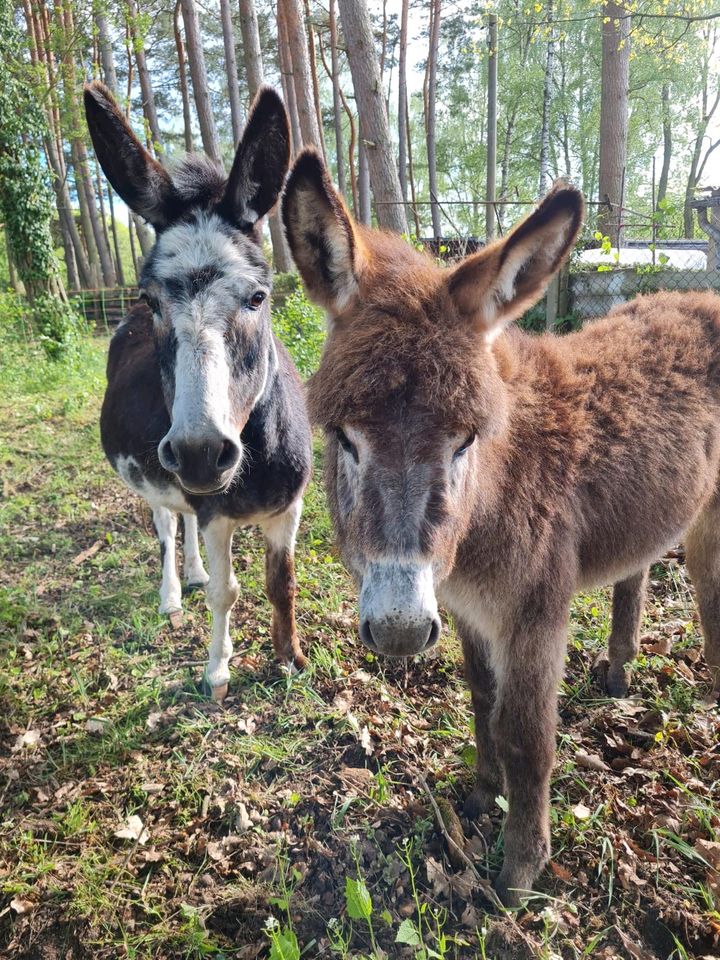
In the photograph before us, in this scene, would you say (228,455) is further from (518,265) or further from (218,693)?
(218,693)

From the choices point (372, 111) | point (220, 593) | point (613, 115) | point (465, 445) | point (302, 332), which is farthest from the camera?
point (613, 115)

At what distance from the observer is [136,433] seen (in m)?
3.99

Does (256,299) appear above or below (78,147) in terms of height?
below

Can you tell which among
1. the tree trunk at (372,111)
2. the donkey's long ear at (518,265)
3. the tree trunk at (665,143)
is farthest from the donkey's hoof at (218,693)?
the tree trunk at (665,143)

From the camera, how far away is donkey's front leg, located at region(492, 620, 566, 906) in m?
2.02

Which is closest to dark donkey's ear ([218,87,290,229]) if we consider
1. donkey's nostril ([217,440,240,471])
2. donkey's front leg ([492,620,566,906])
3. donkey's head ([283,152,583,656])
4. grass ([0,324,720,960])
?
donkey's head ([283,152,583,656])

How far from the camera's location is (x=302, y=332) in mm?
7383

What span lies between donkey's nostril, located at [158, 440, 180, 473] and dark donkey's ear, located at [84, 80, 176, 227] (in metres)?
1.26

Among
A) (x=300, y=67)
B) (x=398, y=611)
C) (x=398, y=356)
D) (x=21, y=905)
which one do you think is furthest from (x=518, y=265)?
(x=300, y=67)

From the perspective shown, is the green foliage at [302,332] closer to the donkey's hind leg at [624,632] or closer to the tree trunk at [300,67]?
the donkey's hind leg at [624,632]

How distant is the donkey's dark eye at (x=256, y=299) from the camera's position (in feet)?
8.84

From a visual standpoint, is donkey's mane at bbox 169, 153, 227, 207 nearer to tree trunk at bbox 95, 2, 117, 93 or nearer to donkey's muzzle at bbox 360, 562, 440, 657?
donkey's muzzle at bbox 360, 562, 440, 657

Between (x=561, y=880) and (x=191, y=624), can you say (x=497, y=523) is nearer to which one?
(x=561, y=880)

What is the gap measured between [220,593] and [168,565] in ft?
3.80
